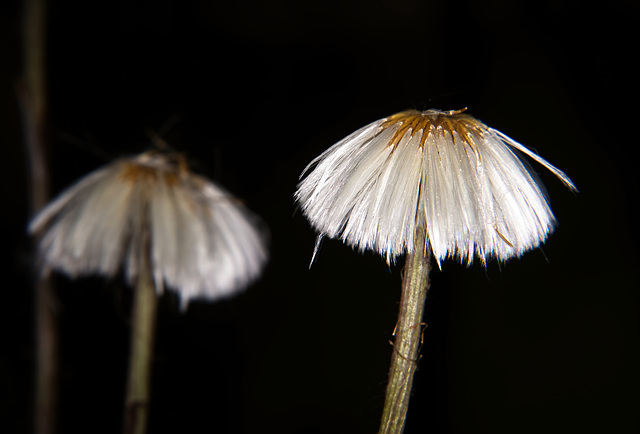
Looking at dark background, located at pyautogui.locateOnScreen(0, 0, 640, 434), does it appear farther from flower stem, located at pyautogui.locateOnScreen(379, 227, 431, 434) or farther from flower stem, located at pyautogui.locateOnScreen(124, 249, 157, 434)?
flower stem, located at pyautogui.locateOnScreen(379, 227, 431, 434)

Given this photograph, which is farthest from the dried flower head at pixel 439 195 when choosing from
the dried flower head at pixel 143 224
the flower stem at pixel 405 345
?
the dried flower head at pixel 143 224

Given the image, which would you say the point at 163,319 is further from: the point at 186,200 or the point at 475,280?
the point at 475,280

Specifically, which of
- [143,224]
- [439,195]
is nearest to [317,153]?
[143,224]

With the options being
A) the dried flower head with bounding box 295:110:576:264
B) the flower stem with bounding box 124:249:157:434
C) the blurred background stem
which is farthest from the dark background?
the dried flower head with bounding box 295:110:576:264

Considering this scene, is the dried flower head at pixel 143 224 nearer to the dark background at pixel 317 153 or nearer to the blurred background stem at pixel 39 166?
the blurred background stem at pixel 39 166

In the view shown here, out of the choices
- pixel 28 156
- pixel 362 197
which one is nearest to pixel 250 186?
pixel 28 156

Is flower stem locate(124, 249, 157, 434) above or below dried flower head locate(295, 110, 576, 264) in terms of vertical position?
below

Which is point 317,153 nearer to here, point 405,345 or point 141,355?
point 141,355
